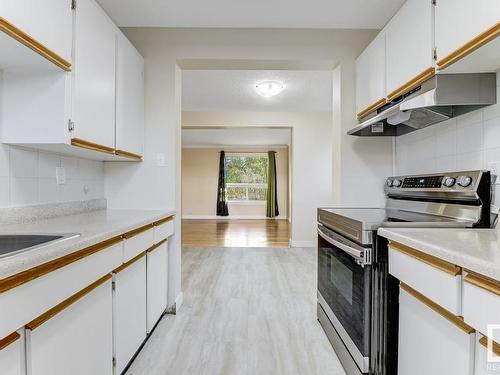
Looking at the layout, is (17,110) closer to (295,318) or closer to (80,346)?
(80,346)

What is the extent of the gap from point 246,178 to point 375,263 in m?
8.26

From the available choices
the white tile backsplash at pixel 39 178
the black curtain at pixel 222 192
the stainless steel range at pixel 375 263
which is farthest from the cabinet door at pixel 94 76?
the black curtain at pixel 222 192

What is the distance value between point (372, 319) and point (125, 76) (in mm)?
2167

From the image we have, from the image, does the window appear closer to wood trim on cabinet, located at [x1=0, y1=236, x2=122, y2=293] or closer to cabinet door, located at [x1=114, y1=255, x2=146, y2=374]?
cabinet door, located at [x1=114, y1=255, x2=146, y2=374]

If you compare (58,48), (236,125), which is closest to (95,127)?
(58,48)

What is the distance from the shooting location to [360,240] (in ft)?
4.72

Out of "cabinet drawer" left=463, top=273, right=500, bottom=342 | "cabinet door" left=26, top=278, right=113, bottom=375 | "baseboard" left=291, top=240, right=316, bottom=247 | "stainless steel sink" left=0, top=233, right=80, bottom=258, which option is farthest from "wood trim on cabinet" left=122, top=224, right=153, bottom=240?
"baseboard" left=291, top=240, right=316, bottom=247

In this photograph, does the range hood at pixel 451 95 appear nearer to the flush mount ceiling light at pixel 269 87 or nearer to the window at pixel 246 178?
the flush mount ceiling light at pixel 269 87

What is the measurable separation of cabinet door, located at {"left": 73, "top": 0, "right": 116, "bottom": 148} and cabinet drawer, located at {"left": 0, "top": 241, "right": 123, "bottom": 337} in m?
0.73

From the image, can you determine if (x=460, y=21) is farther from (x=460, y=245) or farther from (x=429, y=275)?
(x=429, y=275)

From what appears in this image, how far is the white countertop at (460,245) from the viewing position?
783 mm

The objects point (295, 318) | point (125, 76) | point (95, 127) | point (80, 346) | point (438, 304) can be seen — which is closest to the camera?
point (438, 304)

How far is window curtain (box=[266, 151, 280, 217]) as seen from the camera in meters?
9.10

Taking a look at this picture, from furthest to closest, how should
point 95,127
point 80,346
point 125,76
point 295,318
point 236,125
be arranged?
1. point 236,125
2. point 295,318
3. point 125,76
4. point 95,127
5. point 80,346
